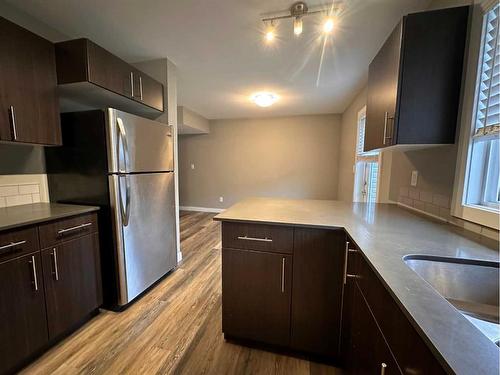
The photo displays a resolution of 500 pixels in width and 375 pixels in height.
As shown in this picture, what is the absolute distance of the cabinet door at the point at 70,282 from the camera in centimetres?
145

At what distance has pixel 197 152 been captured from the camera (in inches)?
221

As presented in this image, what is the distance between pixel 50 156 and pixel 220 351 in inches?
82.0

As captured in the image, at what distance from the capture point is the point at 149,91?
2250 millimetres

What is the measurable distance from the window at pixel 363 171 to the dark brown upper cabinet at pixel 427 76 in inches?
64.2

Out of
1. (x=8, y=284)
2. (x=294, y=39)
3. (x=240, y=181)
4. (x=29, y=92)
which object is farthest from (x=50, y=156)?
(x=240, y=181)

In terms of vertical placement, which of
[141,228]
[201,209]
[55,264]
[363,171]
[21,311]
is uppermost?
[363,171]

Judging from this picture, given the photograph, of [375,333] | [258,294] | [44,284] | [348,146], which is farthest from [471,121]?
[348,146]

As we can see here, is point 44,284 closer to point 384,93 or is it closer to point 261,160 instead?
point 384,93

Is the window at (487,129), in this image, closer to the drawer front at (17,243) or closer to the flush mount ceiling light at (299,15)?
the flush mount ceiling light at (299,15)

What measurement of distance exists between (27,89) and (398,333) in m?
2.39

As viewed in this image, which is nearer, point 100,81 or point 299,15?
point 299,15

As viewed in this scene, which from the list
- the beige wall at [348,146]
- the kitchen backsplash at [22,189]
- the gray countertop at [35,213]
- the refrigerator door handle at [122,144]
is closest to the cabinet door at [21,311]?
the gray countertop at [35,213]

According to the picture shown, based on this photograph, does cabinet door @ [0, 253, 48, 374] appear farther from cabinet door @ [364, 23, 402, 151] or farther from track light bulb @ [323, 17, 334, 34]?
track light bulb @ [323, 17, 334, 34]

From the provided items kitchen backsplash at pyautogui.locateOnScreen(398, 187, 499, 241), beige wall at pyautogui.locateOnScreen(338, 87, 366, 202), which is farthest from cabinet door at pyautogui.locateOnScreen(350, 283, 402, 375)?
beige wall at pyautogui.locateOnScreen(338, 87, 366, 202)
